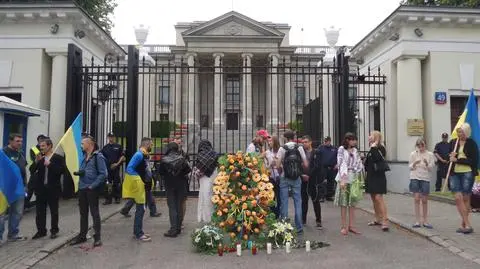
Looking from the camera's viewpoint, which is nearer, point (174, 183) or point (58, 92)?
point (174, 183)

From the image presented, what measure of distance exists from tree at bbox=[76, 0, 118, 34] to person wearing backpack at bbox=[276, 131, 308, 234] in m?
14.2

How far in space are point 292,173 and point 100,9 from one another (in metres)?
18.0

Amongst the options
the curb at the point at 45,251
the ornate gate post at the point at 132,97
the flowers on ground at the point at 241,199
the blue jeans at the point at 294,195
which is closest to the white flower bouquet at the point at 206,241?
the flowers on ground at the point at 241,199

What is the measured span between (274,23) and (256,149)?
3965 centimetres

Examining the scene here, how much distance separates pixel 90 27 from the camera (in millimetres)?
13250

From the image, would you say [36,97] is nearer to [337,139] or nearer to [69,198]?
[69,198]

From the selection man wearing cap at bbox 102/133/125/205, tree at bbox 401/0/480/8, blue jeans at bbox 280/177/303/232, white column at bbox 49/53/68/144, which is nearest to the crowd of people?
blue jeans at bbox 280/177/303/232

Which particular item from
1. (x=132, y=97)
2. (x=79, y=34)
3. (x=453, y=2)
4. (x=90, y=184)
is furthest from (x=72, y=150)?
(x=453, y=2)

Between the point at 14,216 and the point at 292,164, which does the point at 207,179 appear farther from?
the point at 14,216

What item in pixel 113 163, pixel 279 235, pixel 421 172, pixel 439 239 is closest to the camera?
pixel 279 235

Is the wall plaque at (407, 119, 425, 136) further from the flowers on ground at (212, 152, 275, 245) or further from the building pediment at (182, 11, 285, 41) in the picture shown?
the building pediment at (182, 11, 285, 41)

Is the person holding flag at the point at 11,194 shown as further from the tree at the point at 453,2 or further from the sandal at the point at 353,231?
the tree at the point at 453,2

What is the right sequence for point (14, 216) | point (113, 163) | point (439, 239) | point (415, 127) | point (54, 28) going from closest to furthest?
point (439, 239) → point (14, 216) → point (113, 163) → point (54, 28) → point (415, 127)

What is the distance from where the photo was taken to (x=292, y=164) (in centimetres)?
759
